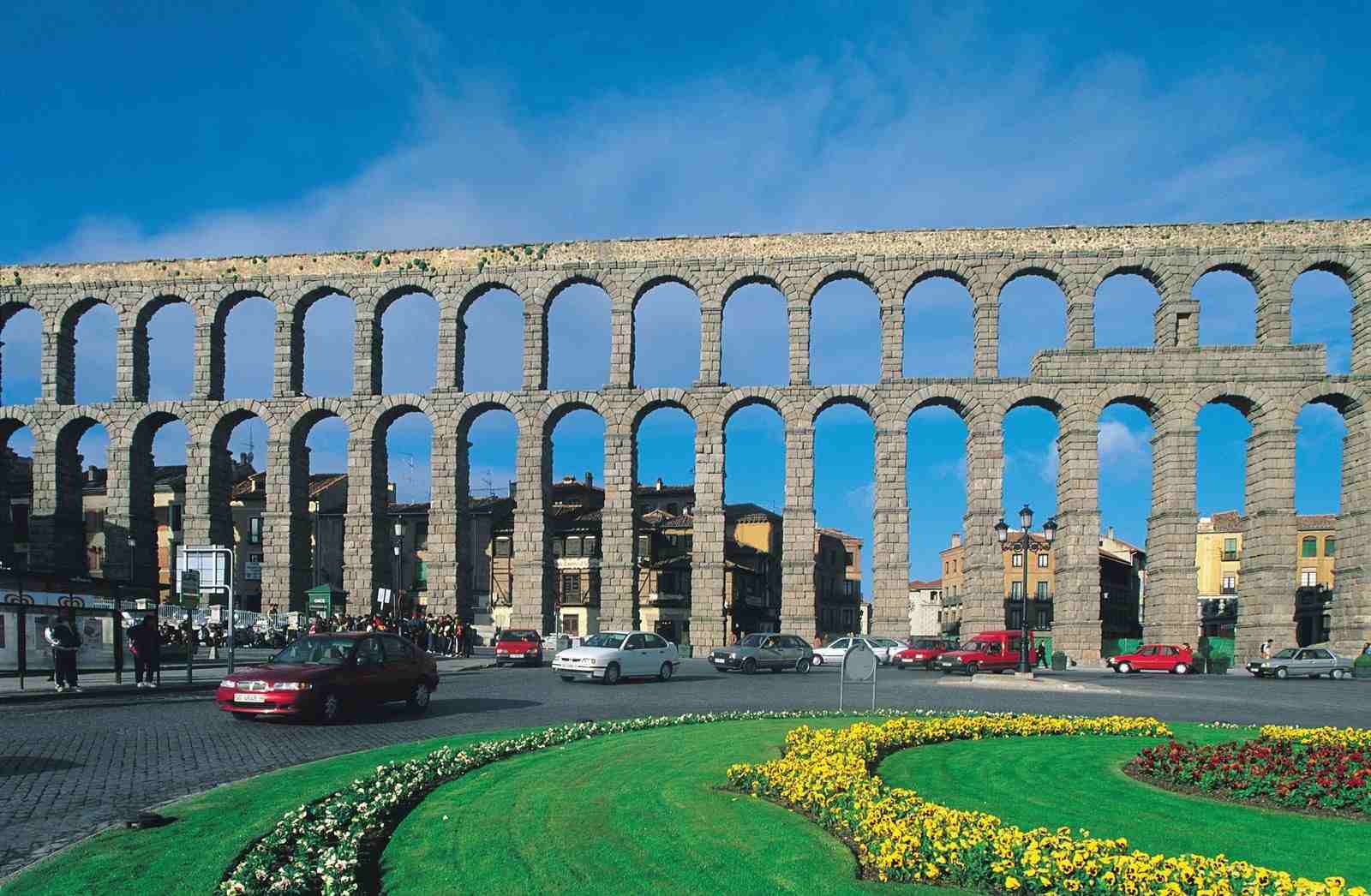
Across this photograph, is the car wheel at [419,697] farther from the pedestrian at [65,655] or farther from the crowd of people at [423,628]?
the crowd of people at [423,628]

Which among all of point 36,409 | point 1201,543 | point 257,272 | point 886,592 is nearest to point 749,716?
point 886,592

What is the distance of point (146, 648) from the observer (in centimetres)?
2500

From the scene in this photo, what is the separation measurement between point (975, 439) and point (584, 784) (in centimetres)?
4073

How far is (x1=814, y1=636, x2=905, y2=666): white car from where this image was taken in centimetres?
4344

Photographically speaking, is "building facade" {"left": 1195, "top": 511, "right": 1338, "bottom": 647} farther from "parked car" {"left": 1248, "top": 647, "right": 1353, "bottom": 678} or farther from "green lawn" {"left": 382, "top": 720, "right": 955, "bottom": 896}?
"green lawn" {"left": 382, "top": 720, "right": 955, "bottom": 896}

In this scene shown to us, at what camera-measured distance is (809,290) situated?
172ft

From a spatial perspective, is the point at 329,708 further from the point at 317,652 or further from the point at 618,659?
the point at 618,659

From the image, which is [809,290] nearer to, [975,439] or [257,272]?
[975,439]

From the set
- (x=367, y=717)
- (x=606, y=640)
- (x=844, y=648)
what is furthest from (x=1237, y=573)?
(x=367, y=717)

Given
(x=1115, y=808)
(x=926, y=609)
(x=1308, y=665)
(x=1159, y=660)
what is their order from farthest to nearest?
(x=926, y=609)
(x=1159, y=660)
(x=1308, y=665)
(x=1115, y=808)

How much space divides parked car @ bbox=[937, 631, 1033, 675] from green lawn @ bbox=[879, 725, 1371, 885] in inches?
949

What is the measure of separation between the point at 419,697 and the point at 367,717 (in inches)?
52.4

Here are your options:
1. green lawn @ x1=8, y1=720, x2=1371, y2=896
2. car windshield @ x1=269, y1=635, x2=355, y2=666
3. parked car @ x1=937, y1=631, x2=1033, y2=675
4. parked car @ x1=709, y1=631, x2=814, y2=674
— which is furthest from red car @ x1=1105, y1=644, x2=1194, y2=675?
car windshield @ x1=269, y1=635, x2=355, y2=666

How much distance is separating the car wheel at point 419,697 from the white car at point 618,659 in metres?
8.52
